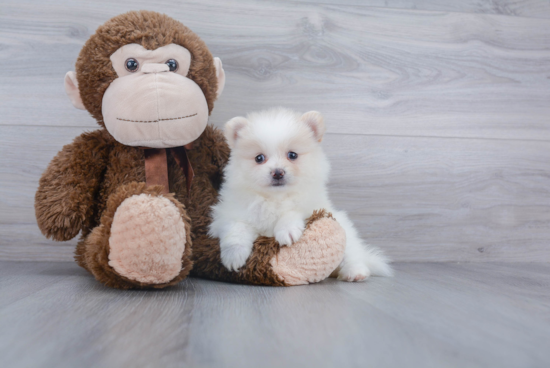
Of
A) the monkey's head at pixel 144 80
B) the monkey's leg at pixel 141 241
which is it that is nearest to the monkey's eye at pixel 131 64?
the monkey's head at pixel 144 80

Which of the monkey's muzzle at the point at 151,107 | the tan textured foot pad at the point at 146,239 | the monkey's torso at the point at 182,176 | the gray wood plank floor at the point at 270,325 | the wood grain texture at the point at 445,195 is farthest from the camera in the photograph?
the wood grain texture at the point at 445,195

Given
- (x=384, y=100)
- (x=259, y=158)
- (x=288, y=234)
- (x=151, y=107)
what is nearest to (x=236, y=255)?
(x=288, y=234)

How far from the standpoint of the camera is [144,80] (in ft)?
2.95

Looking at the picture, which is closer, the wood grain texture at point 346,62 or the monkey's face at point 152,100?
the monkey's face at point 152,100

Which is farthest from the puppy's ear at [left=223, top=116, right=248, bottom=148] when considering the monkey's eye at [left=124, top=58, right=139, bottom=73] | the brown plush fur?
the monkey's eye at [left=124, top=58, right=139, bottom=73]

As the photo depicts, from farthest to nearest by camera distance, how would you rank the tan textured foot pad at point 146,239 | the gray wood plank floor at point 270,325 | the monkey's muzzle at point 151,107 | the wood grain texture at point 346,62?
the wood grain texture at point 346,62, the monkey's muzzle at point 151,107, the tan textured foot pad at point 146,239, the gray wood plank floor at point 270,325

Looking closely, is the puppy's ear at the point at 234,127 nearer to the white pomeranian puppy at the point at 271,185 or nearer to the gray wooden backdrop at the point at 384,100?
the white pomeranian puppy at the point at 271,185

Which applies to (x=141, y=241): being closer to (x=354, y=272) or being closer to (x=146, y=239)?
(x=146, y=239)

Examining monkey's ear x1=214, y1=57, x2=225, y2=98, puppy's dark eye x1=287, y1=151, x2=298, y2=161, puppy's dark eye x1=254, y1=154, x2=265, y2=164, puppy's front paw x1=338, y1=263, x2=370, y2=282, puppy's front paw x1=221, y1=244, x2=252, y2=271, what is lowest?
puppy's front paw x1=338, y1=263, x2=370, y2=282

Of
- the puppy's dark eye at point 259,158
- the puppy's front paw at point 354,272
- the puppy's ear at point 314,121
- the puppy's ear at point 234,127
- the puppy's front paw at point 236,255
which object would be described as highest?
the puppy's ear at point 314,121

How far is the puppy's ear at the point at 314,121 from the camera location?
3.33 ft

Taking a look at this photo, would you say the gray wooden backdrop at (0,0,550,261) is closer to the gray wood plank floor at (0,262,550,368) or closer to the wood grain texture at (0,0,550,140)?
the wood grain texture at (0,0,550,140)

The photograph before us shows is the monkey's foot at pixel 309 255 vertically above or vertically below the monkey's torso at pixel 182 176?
below

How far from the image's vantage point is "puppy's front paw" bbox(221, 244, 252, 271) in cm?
92
